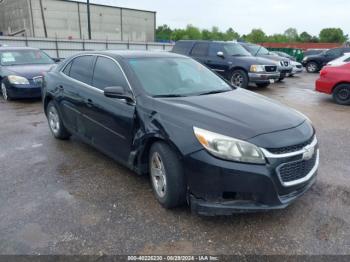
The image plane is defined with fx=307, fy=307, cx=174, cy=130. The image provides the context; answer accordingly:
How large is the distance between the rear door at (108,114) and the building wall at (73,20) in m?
49.9

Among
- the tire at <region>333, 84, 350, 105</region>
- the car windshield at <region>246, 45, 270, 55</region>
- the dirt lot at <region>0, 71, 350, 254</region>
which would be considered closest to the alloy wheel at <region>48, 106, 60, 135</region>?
the dirt lot at <region>0, 71, 350, 254</region>

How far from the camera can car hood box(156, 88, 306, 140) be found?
2.81 meters

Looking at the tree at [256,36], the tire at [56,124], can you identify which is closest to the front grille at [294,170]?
the tire at [56,124]

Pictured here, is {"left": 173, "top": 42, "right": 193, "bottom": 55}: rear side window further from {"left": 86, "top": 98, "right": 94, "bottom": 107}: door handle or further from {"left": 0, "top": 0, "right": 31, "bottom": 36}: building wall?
{"left": 0, "top": 0, "right": 31, "bottom": 36}: building wall

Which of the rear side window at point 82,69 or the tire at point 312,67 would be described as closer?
the rear side window at point 82,69

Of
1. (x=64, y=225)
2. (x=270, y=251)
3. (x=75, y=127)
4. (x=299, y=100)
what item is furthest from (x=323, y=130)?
(x=64, y=225)

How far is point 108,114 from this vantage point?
12.5 feet

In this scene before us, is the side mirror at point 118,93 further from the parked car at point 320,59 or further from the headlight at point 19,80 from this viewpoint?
the parked car at point 320,59

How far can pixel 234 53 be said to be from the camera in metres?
11.6

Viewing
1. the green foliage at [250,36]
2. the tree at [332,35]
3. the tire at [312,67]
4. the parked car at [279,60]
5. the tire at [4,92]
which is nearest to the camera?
the tire at [4,92]

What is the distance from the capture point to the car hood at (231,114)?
2811mm

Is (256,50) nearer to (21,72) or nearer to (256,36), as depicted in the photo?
(21,72)

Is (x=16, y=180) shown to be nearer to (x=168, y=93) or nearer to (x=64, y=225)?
(x=64, y=225)

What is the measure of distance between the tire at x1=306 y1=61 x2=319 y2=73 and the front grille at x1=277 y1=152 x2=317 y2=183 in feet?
62.7
